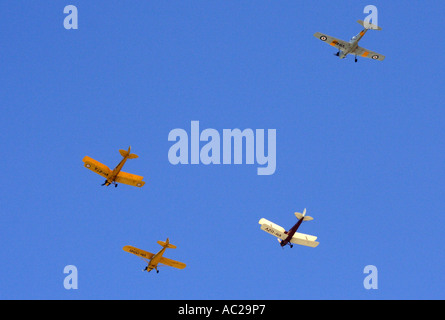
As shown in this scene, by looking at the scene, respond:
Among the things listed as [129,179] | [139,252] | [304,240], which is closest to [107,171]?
[129,179]

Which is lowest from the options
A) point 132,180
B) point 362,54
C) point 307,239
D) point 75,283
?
point 75,283

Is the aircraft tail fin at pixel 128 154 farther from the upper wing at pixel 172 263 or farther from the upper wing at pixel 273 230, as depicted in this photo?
the upper wing at pixel 273 230

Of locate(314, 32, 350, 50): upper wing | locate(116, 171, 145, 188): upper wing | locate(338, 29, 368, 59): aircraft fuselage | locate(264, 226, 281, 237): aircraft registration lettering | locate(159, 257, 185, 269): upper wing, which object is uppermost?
locate(314, 32, 350, 50): upper wing

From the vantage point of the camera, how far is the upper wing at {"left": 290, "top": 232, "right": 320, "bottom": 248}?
262ft

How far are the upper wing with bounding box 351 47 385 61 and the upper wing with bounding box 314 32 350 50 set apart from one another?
150 centimetres

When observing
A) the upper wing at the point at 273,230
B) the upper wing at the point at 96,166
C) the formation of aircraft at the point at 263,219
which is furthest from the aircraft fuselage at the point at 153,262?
the upper wing at the point at 273,230

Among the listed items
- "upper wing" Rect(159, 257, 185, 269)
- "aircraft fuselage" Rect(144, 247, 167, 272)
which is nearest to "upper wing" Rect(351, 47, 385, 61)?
"upper wing" Rect(159, 257, 185, 269)

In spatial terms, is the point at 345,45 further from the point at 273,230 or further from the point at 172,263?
the point at 172,263

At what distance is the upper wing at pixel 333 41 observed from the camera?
83.8 metres

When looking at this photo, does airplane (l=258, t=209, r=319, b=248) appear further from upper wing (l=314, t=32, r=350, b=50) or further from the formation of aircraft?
upper wing (l=314, t=32, r=350, b=50)
